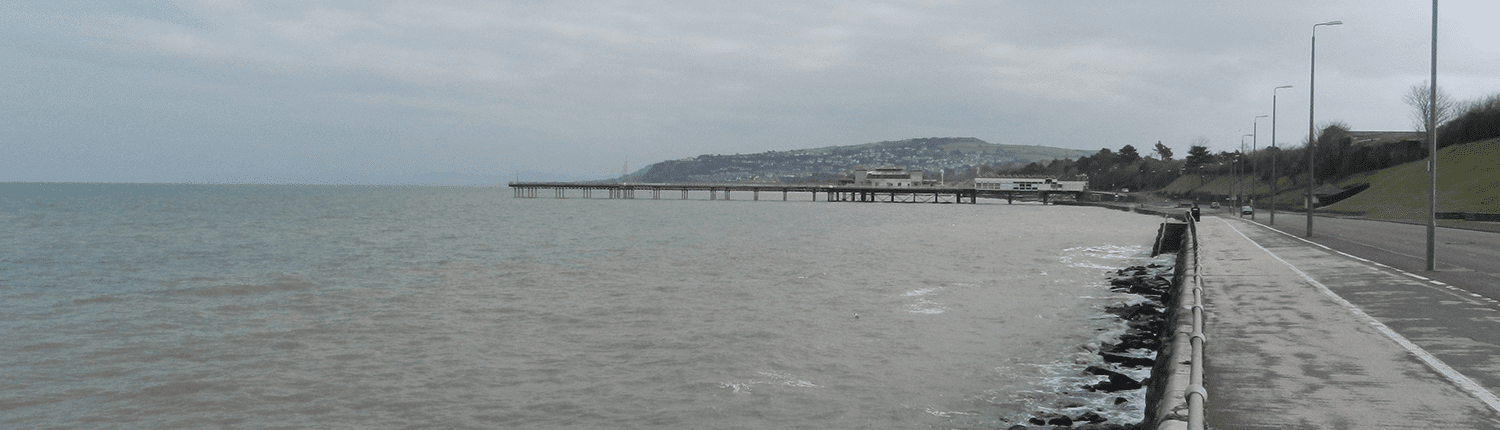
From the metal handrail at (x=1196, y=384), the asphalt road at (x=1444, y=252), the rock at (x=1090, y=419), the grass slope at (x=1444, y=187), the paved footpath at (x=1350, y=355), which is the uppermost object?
the grass slope at (x=1444, y=187)

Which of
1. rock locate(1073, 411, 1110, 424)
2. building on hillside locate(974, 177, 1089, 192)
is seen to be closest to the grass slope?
rock locate(1073, 411, 1110, 424)

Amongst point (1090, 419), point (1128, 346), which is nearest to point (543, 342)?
point (1090, 419)

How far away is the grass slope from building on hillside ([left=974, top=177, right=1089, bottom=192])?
299 ft

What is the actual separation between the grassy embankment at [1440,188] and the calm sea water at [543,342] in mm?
35162

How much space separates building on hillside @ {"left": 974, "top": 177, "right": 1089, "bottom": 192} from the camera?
16962 centimetres

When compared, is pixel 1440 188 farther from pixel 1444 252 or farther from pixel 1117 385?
pixel 1117 385

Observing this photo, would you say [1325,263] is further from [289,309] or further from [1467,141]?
[1467,141]

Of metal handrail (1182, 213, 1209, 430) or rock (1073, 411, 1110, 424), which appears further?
rock (1073, 411, 1110, 424)

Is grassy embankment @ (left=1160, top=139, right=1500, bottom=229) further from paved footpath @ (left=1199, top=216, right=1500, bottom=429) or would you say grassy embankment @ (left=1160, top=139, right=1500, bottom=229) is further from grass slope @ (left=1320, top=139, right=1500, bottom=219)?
paved footpath @ (left=1199, top=216, right=1500, bottom=429)

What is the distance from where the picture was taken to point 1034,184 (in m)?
181

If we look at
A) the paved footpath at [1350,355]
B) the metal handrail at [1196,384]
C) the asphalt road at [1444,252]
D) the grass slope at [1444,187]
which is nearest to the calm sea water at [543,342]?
the metal handrail at [1196,384]

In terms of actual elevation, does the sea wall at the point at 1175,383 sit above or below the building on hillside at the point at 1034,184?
below

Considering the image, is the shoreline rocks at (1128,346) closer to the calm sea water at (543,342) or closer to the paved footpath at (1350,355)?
the calm sea water at (543,342)

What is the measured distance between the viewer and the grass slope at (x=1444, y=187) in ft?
172
